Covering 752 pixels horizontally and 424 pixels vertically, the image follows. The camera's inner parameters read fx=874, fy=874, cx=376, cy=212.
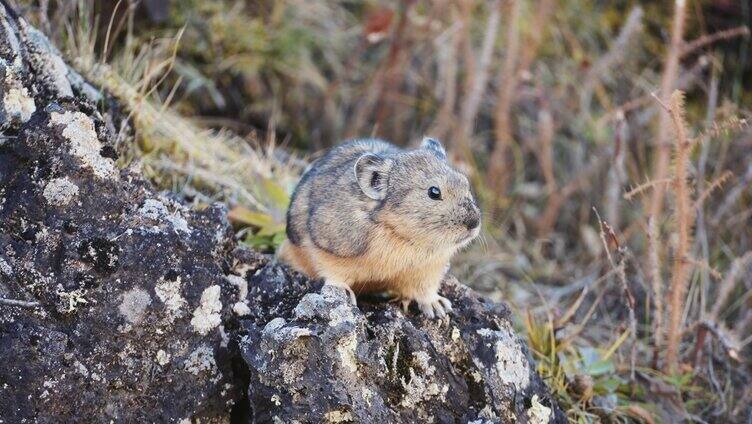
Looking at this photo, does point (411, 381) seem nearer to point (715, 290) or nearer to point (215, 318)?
point (215, 318)

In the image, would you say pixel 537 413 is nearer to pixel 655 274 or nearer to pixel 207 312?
pixel 655 274

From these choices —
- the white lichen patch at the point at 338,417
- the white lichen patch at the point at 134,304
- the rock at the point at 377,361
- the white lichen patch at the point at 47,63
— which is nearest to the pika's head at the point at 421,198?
the rock at the point at 377,361

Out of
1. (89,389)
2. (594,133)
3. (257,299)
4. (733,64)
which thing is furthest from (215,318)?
(733,64)

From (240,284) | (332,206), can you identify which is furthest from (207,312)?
(332,206)

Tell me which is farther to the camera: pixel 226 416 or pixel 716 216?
pixel 716 216

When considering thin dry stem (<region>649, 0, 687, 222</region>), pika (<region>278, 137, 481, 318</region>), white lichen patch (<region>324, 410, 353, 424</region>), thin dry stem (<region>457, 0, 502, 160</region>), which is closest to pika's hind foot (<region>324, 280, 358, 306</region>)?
pika (<region>278, 137, 481, 318</region>)

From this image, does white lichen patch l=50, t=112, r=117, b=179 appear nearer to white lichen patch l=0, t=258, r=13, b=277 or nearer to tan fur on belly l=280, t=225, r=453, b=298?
white lichen patch l=0, t=258, r=13, b=277
